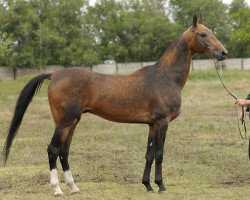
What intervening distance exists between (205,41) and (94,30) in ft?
167

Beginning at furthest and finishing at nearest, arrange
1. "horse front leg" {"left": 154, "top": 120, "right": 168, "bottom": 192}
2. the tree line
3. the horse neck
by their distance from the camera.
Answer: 1. the tree line
2. the horse neck
3. "horse front leg" {"left": 154, "top": 120, "right": 168, "bottom": 192}

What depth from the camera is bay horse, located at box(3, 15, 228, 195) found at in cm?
757

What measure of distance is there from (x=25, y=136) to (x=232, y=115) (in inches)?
319

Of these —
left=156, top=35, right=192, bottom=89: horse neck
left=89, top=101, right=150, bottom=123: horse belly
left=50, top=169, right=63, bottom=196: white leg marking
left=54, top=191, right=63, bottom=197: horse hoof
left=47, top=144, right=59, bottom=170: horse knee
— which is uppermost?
left=156, top=35, right=192, bottom=89: horse neck

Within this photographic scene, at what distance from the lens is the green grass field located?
25.6 feet

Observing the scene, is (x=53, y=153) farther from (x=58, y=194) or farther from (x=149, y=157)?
(x=149, y=157)

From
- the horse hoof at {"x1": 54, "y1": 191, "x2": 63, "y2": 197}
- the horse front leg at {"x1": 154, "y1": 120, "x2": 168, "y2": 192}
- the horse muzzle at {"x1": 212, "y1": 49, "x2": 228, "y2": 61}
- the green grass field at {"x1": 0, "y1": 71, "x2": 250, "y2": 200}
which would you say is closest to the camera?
the horse hoof at {"x1": 54, "y1": 191, "x2": 63, "y2": 197}

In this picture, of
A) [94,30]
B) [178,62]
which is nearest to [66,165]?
[178,62]

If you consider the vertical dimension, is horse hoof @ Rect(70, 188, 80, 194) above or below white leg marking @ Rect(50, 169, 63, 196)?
below

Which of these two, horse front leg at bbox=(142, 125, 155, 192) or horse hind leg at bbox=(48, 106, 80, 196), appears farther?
horse front leg at bbox=(142, 125, 155, 192)

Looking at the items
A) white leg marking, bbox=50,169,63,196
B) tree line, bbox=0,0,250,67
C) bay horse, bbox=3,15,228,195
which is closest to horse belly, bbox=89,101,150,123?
bay horse, bbox=3,15,228,195

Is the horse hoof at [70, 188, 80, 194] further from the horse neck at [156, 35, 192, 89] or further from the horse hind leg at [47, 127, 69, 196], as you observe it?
the horse neck at [156, 35, 192, 89]

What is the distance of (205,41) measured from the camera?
7945 millimetres

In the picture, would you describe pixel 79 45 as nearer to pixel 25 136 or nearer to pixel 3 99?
pixel 3 99
